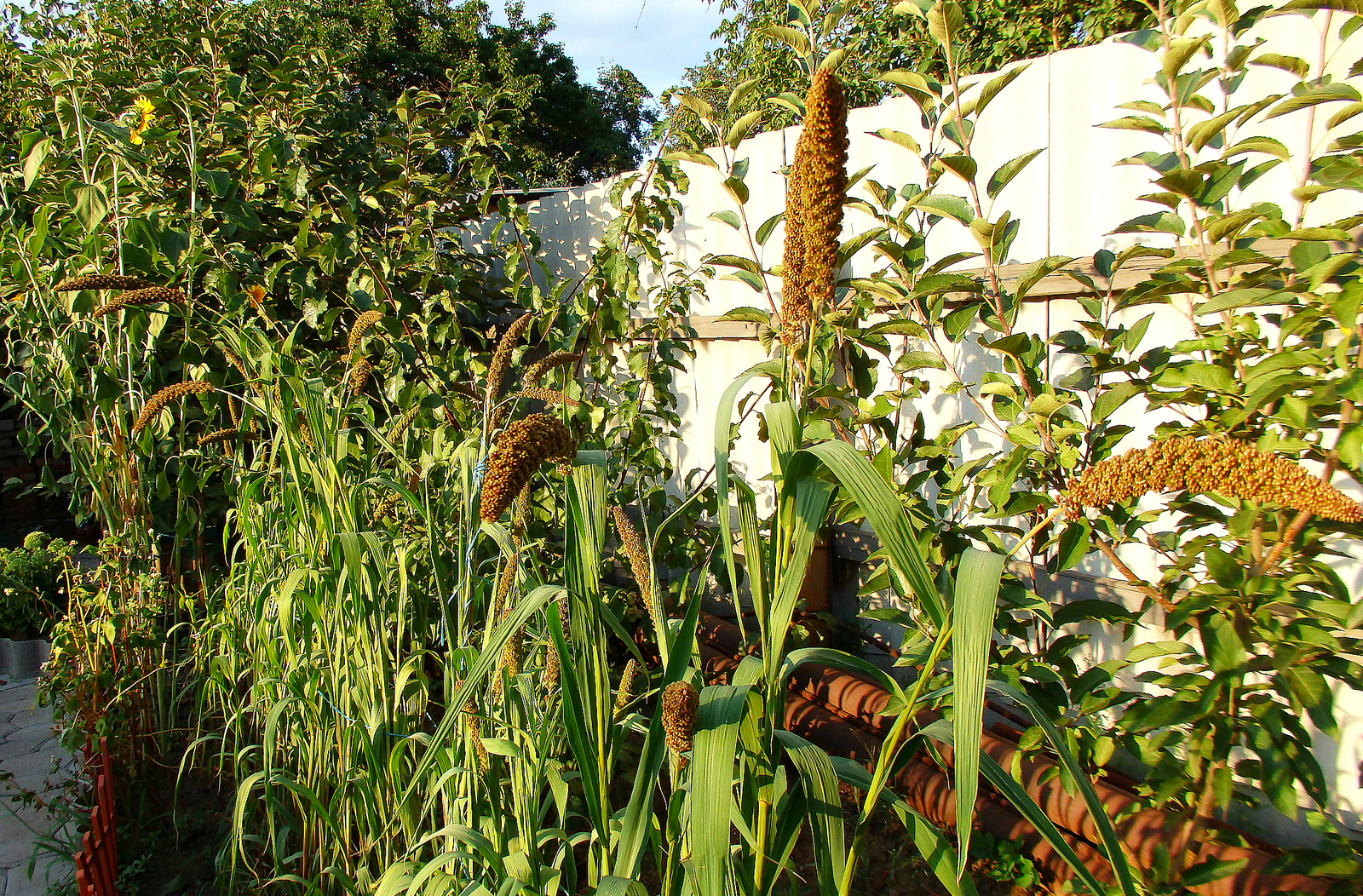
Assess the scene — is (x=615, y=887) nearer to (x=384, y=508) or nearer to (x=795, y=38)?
(x=384, y=508)

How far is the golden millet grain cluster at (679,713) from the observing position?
0.70m

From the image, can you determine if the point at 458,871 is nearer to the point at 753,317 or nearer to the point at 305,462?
the point at 305,462


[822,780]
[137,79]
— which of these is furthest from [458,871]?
[137,79]

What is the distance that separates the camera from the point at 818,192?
0.92 metres

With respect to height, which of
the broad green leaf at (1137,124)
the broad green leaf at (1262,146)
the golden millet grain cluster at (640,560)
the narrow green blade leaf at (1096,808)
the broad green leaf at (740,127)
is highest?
the broad green leaf at (740,127)

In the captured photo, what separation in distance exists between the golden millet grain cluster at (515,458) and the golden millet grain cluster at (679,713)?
22cm

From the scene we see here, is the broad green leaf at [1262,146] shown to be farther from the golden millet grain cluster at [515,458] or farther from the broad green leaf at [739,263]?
the golden millet grain cluster at [515,458]

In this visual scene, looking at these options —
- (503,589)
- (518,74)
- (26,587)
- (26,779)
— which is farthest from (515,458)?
(518,74)

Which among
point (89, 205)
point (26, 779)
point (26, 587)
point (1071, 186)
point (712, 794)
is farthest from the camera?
point (26, 587)

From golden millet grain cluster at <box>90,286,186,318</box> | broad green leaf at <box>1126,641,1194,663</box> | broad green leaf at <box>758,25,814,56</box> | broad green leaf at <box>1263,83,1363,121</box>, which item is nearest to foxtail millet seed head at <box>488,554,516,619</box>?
golden millet grain cluster at <box>90,286,186,318</box>

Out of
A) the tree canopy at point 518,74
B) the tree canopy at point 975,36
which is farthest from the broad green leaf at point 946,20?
the tree canopy at point 518,74

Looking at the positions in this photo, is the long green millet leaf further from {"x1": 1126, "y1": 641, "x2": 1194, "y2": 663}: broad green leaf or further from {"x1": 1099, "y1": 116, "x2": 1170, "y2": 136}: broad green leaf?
{"x1": 1099, "y1": 116, "x2": 1170, "y2": 136}: broad green leaf

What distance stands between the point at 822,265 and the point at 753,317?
0.65 meters

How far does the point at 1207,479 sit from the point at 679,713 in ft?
1.69
